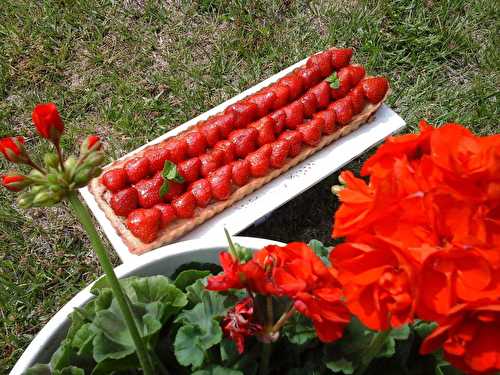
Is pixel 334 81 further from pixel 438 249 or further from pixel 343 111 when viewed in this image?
pixel 438 249

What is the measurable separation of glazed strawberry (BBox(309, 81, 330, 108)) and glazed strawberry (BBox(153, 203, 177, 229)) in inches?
31.0

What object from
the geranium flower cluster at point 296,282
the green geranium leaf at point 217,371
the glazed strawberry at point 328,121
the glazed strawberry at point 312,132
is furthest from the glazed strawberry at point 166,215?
the geranium flower cluster at point 296,282

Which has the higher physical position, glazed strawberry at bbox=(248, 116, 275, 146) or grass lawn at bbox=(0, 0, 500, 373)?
grass lawn at bbox=(0, 0, 500, 373)

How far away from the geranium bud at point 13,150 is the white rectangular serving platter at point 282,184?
50.6 inches

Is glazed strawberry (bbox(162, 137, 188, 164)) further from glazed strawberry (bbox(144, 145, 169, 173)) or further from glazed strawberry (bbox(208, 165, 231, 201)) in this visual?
glazed strawberry (bbox(208, 165, 231, 201))

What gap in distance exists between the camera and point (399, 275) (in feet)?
2.19

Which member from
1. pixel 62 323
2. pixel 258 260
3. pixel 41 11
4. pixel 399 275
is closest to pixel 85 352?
pixel 62 323

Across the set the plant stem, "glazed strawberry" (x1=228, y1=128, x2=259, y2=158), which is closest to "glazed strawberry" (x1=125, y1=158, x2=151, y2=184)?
"glazed strawberry" (x1=228, y1=128, x2=259, y2=158)

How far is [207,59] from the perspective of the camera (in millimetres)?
2943

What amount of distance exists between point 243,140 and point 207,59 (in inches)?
32.1

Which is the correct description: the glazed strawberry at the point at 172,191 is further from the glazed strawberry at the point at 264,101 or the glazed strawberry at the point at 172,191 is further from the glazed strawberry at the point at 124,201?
the glazed strawberry at the point at 264,101

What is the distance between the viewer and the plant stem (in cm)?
74

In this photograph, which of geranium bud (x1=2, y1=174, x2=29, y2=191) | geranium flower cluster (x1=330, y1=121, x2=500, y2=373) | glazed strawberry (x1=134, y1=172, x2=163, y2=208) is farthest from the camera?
glazed strawberry (x1=134, y1=172, x2=163, y2=208)

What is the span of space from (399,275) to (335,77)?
1.91m
